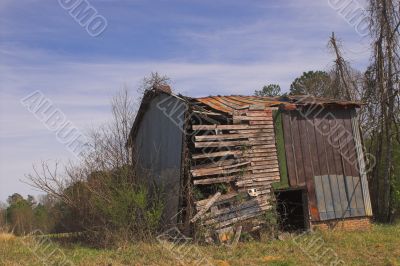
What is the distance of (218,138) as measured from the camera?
1506cm

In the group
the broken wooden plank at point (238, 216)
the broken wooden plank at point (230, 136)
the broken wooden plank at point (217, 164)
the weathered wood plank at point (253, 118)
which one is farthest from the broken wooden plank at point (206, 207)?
the weathered wood plank at point (253, 118)

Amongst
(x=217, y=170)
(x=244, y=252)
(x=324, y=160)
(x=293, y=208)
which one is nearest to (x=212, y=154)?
(x=217, y=170)

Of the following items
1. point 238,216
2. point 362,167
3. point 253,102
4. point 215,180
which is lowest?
point 238,216

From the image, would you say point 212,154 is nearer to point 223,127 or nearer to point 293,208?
point 223,127

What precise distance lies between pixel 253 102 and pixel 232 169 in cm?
264

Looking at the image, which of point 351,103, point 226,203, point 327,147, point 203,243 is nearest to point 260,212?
point 226,203

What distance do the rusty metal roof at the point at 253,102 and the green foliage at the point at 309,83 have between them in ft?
39.0

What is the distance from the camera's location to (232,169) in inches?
599

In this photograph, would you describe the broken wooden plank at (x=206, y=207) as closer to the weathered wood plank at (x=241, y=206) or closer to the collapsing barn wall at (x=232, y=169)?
the collapsing barn wall at (x=232, y=169)

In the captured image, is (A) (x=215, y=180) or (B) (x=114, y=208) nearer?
(A) (x=215, y=180)

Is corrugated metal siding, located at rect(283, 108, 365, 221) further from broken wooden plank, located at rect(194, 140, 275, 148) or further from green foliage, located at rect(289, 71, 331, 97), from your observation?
green foliage, located at rect(289, 71, 331, 97)

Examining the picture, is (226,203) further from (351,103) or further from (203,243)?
(351,103)

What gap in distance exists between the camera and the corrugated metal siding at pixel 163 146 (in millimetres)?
15828

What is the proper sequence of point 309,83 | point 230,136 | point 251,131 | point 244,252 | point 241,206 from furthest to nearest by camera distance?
point 309,83, point 251,131, point 230,136, point 241,206, point 244,252
